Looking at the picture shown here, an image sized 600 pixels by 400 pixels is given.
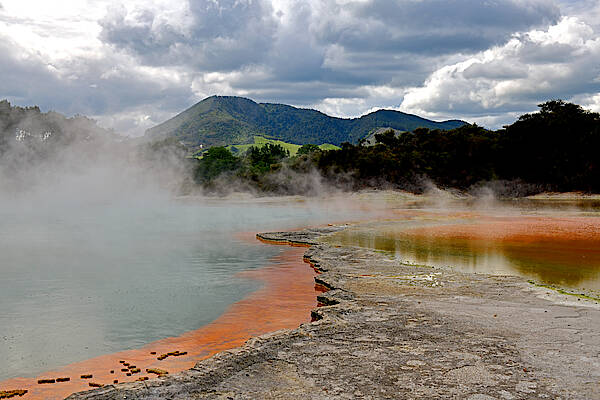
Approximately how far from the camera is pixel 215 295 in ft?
39.2

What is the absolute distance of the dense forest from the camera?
61.9 meters

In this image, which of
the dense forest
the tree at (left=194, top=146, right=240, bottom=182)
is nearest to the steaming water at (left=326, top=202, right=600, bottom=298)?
the dense forest

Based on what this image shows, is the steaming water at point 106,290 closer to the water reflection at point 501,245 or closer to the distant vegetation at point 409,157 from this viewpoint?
the water reflection at point 501,245

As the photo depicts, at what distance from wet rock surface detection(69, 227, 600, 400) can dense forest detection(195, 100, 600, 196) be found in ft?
196

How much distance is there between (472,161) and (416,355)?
6903 cm

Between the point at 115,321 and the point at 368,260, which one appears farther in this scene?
the point at 368,260

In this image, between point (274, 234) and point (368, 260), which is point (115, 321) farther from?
point (274, 234)

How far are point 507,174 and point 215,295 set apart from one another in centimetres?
6416

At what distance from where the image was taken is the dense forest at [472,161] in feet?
203

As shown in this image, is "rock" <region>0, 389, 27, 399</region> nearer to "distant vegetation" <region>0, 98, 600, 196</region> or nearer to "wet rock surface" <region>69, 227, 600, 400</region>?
Answer: "wet rock surface" <region>69, 227, 600, 400</region>

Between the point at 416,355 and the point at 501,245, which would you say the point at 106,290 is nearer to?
the point at 416,355

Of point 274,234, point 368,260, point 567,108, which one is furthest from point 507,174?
point 368,260

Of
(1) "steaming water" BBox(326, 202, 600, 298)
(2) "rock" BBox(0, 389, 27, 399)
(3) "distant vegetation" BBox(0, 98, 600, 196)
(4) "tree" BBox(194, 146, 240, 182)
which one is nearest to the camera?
(2) "rock" BBox(0, 389, 27, 399)

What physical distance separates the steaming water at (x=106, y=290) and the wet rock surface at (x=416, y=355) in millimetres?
2740
